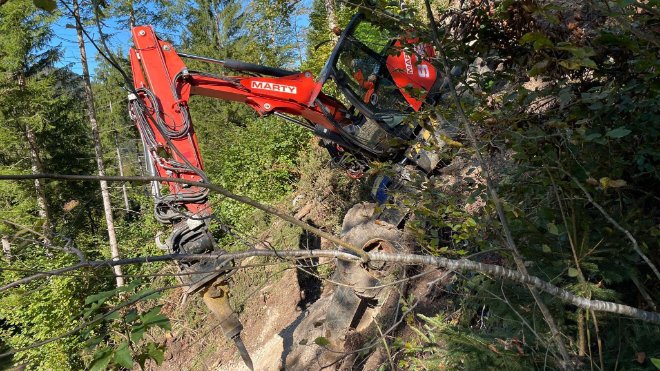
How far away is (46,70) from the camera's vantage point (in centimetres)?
1552

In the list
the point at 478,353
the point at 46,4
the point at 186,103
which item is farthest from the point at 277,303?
the point at 46,4

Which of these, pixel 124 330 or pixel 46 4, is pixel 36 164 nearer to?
pixel 124 330

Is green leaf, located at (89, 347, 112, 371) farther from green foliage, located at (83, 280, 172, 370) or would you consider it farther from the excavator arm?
the excavator arm

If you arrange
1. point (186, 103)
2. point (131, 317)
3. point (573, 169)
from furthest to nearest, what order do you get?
point (186, 103) < point (573, 169) < point (131, 317)

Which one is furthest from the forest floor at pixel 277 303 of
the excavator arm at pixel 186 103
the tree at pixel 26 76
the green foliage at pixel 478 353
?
the tree at pixel 26 76

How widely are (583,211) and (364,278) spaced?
115 inches

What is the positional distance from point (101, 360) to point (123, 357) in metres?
0.10

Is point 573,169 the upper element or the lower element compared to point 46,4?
lower

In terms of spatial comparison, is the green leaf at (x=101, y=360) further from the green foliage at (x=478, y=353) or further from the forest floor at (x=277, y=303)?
the forest floor at (x=277, y=303)

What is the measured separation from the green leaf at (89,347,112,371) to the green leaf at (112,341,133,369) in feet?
0.10

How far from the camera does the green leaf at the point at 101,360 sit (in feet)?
4.27

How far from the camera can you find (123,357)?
1257 mm

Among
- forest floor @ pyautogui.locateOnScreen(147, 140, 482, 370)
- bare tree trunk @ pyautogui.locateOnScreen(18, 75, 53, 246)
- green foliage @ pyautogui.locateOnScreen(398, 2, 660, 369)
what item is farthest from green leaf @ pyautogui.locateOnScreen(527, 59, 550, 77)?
bare tree trunk @ pyautogui.locateOnScreen(18, 75, 53, 246)

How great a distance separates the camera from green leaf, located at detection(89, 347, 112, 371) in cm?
130
